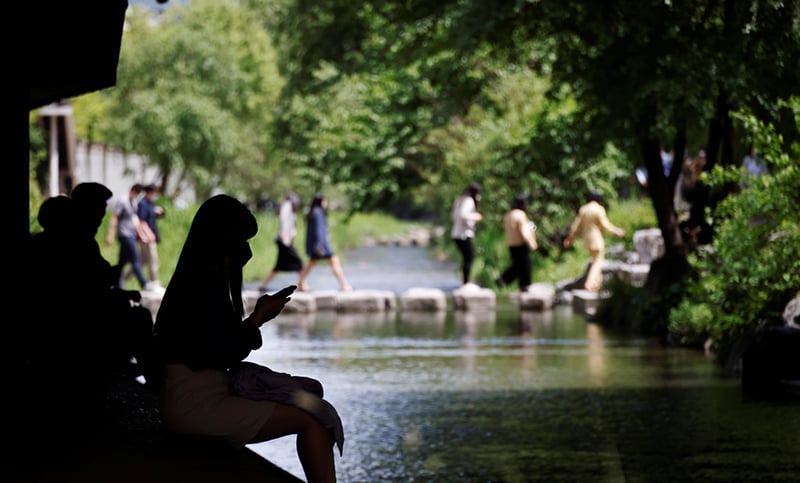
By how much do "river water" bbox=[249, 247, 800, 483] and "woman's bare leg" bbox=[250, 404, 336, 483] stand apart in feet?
9.63

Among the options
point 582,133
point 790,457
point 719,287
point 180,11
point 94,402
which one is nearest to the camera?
point 94,402

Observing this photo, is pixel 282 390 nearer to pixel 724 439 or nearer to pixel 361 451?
pixel 361 451

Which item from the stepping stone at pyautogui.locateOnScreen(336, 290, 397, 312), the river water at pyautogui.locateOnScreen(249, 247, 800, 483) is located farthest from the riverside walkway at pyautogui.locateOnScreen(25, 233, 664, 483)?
the stepping stone at pyautogui.locateOnScreen(336, 290, 397, 312)

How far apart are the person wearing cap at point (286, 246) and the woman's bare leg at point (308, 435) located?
19.8 metres

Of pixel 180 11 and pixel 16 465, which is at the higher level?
pixel 180 11

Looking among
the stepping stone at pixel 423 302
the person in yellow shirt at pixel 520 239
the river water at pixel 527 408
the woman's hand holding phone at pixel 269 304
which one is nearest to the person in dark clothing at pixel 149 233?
the stepping stone at pixel 423 302

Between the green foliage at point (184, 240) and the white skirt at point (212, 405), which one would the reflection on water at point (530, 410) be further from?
the green foliage at point (184, 240)

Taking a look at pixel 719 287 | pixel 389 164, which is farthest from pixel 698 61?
pixel 389 164

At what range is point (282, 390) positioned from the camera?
682cm

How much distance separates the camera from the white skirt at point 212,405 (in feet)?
22.2

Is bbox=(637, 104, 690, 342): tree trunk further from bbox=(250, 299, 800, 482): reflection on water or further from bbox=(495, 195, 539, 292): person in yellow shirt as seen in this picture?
bbox=(495, 195, 539, 292): person in yellow shirt

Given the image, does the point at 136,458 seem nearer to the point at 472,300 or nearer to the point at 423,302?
the point at 423,302

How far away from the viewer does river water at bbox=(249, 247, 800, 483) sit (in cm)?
999

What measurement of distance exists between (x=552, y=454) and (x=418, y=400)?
10.7 feet
